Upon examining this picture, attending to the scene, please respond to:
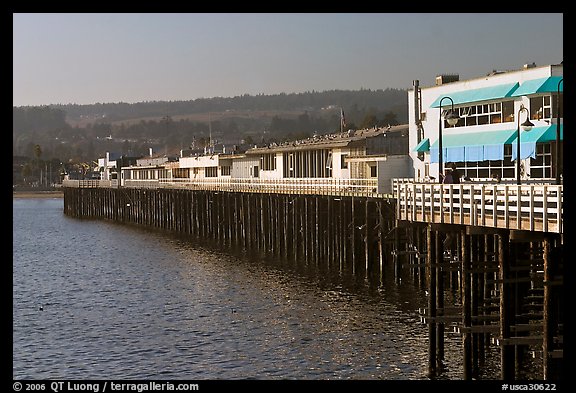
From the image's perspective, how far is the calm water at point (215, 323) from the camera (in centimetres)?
3219

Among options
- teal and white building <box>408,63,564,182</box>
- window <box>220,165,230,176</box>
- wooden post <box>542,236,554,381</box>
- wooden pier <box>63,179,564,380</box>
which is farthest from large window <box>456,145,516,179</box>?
window <box>220,165,230,176</box>

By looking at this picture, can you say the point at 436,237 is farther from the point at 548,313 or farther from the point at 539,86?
the point at 539,86

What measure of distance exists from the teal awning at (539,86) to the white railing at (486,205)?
42.9ft

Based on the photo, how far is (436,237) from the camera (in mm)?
31016

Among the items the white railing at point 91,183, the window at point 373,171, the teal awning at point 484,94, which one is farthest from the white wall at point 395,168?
the white railing at point 91,183

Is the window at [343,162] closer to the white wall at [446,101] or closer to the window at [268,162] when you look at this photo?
the white wall at [446,101]

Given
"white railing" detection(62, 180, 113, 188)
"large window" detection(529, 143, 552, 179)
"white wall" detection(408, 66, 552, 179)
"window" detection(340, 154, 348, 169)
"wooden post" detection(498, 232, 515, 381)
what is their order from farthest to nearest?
"white railing" detection(62, 180, 113, 188)
"window" detection(340, 154, 348, 169)
"white wall" detection(408, 66, 552, 179)
"large window" detection(529, 143, 552, 179)
"wooden post" detection(498, 232, 515, 381)

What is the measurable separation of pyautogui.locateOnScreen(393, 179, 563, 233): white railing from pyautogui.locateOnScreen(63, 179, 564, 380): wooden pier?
0.04 meters

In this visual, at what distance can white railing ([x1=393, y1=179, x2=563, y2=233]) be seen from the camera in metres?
24.1

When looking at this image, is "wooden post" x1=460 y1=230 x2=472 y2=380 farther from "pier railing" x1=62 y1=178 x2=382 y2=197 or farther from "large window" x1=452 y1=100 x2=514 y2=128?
"pier railing" x1=62 y1=178 x2=382 y2=197

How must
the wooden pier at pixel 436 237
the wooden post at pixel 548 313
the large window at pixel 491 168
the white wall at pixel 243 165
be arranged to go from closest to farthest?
1. the wooden post at pixel 548 313
2. the wooden pier at pixel 436 237
3. the large window at pixel 491 168
4. the white wall at pixel 243 165
